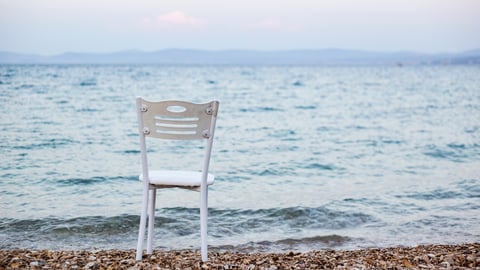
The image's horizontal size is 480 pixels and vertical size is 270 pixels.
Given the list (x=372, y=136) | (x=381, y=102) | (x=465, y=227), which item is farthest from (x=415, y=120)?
(x=465, y=227)

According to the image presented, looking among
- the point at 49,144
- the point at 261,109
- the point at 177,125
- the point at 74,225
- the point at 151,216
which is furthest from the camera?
the point at 261,109

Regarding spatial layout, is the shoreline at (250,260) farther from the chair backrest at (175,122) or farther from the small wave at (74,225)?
the small wave at (74,225)

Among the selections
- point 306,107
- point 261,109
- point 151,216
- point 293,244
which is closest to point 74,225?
point 151,216

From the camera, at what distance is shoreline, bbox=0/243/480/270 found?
16.9 ft

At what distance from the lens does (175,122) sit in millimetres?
4961

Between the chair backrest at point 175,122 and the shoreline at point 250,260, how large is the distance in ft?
4.26

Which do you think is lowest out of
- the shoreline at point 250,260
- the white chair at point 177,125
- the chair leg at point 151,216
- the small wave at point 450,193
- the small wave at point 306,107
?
the small wave at point 306,107

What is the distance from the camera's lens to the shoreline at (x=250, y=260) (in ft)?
16.9

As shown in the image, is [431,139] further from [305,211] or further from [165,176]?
[165,176]

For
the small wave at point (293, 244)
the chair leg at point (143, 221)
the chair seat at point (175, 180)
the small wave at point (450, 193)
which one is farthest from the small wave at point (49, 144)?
the chair seat at point (175, 180)

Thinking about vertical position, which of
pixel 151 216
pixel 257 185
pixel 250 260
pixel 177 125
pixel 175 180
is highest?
pixel 177 125

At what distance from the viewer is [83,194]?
9.69 metres

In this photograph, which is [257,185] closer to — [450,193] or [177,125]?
[450,193]

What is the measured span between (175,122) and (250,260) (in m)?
1.78
